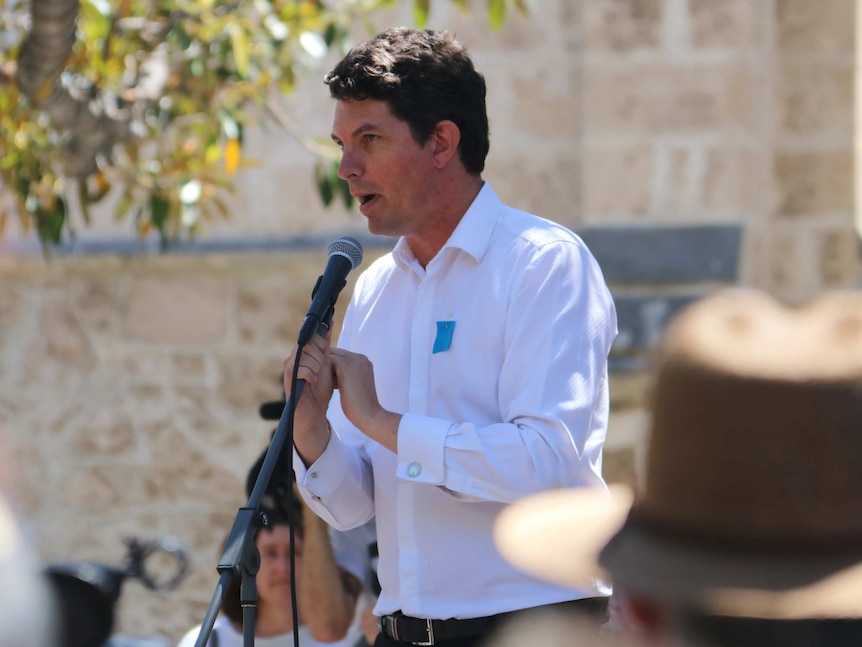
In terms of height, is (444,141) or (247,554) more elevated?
(444,141)

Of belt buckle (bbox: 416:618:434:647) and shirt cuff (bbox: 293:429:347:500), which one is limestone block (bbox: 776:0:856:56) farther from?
belt buckle (bbox: 416:618:434:647)

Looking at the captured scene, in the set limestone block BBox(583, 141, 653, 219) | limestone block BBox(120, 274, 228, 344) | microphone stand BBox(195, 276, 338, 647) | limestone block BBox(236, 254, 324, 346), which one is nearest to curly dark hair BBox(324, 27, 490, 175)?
microphone stand BBox(195, 276, 338, 647)

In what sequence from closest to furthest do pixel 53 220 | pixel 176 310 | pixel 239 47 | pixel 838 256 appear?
1. pixel 239 47
2. pixel 53 220
3. pixel 838 256
4. pixel 176 310

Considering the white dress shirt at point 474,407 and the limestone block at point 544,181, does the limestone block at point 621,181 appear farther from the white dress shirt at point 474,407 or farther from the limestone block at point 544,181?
the white dress shirt at point 474,407

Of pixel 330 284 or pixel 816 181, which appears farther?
pixel 816 181

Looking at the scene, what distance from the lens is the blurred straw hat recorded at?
1.25 meters

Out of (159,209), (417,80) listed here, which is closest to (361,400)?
(417,80)

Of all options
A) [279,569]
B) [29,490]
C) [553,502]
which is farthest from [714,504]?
[29,490]

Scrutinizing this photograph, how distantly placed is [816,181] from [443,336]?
4187 mm

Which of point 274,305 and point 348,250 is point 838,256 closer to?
point 274,305

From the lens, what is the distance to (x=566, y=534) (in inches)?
62.0

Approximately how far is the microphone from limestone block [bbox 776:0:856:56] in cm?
437


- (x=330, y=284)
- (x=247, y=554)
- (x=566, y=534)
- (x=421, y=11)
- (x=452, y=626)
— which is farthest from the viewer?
(x=421, y=11)

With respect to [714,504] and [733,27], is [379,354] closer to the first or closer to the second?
[714,504]
